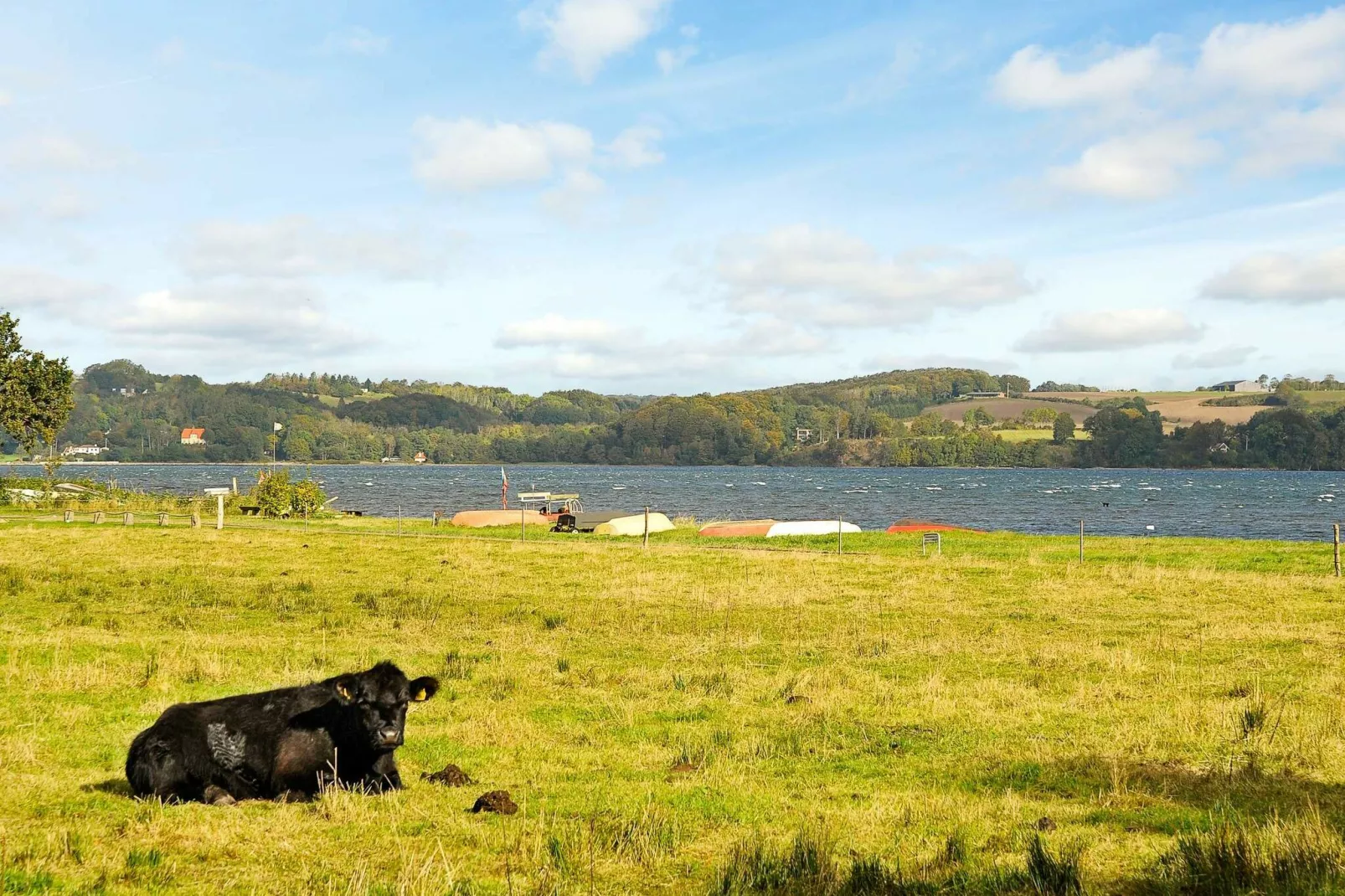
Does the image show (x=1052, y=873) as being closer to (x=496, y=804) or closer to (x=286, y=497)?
(x=496, y=804)

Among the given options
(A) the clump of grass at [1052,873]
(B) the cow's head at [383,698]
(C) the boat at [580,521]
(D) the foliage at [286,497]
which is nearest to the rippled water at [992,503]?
(C) the boat at [580,521]

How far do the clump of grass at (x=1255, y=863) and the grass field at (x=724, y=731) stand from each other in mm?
33

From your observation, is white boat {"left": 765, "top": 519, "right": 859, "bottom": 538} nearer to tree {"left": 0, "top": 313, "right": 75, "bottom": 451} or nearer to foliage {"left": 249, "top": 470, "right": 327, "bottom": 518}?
foliage {"left": 249, "top": 470, "right": 327, "bottom": 518}

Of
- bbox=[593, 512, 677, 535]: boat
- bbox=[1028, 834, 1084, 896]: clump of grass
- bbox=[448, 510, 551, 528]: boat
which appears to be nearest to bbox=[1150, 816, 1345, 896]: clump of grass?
bbox=[1028, 834, 1084, 896]: clump of grass

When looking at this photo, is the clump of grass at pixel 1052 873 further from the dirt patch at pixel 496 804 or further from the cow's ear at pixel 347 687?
the cow's ear at pixel 347 687

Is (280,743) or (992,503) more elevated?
(280,743)

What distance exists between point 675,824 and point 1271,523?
98666 mm

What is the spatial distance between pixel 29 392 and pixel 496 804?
2513 inches

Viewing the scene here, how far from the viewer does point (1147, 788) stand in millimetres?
11078

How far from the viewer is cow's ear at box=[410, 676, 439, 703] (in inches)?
403

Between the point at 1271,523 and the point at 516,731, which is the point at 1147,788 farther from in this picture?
the point at 1271,523

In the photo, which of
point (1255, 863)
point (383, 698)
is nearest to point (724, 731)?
point (383, 698)

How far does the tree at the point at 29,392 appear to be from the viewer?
6141cm

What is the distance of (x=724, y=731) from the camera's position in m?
13.6
